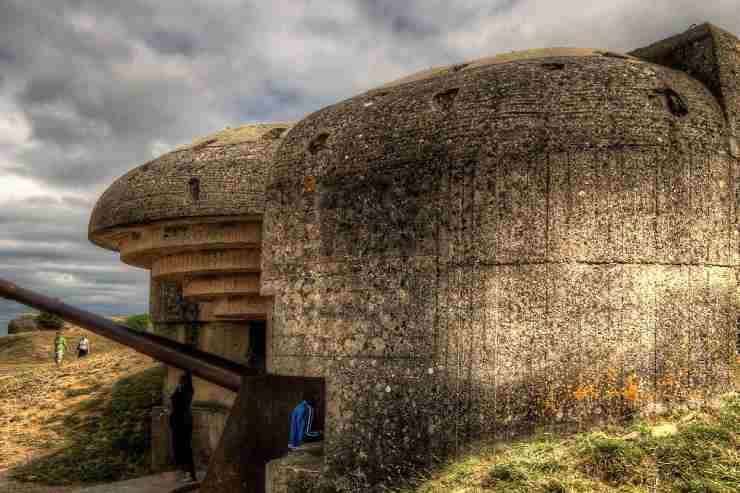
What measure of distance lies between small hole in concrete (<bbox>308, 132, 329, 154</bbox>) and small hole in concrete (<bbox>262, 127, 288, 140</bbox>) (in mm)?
2629

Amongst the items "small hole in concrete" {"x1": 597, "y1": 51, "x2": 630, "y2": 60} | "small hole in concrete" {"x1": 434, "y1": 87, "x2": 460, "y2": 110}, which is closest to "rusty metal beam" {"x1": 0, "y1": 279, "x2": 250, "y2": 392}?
"small hole in concrete" {"x1": 434, "y1": 87, "x2": 460, "y2": 110}

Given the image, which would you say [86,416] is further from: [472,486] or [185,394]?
[472,486]

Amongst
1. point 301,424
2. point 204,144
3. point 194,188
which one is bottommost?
point 301,424

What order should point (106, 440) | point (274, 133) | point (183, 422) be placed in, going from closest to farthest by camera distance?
point (183, 422)
point (274, 133)
point (106, 440)

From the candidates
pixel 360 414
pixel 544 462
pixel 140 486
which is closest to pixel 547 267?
pixel 544 462

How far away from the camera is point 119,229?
28.7ft

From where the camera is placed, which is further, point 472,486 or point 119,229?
Answer: point 119,229

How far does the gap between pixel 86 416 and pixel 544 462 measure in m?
9.73

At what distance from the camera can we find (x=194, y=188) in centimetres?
824

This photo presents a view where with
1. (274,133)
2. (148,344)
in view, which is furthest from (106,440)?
(274,133)

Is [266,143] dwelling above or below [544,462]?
above

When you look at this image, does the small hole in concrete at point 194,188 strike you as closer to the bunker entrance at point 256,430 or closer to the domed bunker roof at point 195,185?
the domed bunker roof at point 195,185

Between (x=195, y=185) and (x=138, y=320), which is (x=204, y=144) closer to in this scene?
(x=195, y=185)

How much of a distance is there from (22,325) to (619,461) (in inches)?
1004
